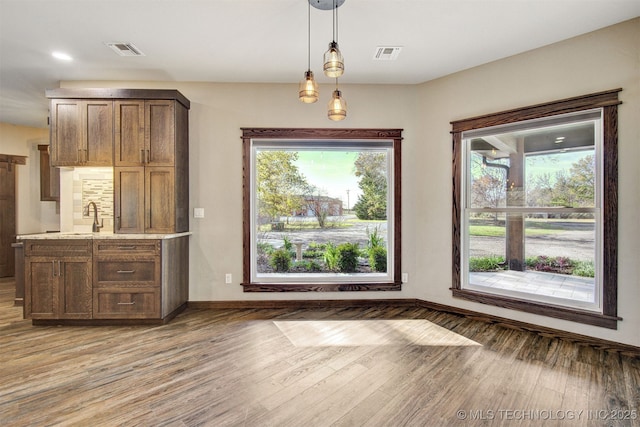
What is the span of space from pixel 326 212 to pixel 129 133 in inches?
98.2

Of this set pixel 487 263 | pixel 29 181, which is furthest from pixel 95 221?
pixel 487 263

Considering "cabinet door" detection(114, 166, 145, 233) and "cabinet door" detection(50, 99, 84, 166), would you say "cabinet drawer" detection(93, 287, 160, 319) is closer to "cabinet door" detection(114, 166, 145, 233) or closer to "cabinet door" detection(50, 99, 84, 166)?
"cabinet door" detection(114, 166, 145, 233)

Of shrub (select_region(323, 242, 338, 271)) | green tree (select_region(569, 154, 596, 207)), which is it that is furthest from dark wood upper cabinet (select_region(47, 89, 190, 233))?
green tree (select_region(569, 154, 596, 207))

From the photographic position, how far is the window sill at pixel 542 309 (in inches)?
105

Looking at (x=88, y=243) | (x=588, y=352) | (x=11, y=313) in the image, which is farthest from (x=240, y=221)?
(x=588, y=352)

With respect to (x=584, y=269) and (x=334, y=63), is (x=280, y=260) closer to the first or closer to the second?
(x=334, y=63)

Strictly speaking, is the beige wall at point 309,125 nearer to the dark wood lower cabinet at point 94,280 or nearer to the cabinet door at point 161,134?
the cabinet door at point 161,134

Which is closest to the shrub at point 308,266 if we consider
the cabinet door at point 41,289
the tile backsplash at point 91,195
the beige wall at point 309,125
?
the beige wall at point 309,125

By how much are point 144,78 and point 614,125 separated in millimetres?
4928

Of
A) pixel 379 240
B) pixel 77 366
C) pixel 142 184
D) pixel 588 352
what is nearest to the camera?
pixel 77 366

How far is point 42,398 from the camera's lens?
1.97m

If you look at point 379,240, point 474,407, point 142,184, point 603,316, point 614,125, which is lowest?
point 474,407

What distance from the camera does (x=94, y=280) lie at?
3.16m

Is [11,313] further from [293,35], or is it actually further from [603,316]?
[603,316]
